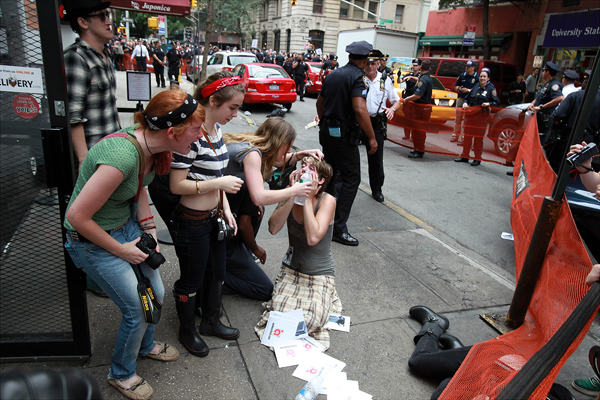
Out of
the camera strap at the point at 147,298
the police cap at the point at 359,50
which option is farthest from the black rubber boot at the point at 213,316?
the police cap at the point at 359,50

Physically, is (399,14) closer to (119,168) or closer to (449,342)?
(449,342)

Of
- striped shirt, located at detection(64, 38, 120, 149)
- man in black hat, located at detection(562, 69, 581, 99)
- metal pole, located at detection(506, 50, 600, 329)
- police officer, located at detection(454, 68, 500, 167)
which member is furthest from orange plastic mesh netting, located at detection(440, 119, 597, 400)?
police officer, located at detection(454, 68, 500, 167)

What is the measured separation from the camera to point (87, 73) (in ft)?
9.55

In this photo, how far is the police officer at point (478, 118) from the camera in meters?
8.61

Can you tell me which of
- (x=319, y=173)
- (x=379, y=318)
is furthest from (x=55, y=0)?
(x=379, y=318)

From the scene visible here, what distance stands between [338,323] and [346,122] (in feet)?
7.57

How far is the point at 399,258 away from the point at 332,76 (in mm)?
2156

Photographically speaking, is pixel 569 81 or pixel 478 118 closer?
pixel 569 81

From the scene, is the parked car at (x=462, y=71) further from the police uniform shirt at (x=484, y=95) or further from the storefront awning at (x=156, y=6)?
the storefront awning at (x=156, y=6)

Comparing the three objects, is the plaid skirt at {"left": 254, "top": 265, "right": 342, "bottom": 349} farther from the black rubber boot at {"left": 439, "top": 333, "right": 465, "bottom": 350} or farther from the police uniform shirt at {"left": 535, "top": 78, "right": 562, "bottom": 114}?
the police uniform shirt at {"left": 535, "top": 78, "right": 562, "bottom": 114}

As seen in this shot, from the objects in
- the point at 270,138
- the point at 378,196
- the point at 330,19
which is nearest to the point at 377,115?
the point at 378,196

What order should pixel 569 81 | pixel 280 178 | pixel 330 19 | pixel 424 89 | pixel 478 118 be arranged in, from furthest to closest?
pixel 330 19 < pixel 424 89 < pixel 478 118 < pixel 569 81 < pixel 280 178

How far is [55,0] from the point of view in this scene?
1.98 meters

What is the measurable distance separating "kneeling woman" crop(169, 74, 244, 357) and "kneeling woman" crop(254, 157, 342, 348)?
0.61 m
